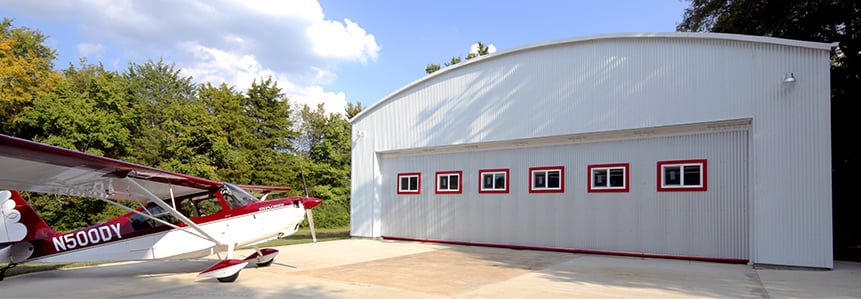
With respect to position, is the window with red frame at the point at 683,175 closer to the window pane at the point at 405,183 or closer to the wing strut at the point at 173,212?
the window pane at the point at 405,183

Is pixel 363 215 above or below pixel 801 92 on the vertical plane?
below

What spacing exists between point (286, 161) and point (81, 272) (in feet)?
72.9

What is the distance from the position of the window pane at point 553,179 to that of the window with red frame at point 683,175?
2.61 metres

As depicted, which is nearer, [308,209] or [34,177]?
[34,177]

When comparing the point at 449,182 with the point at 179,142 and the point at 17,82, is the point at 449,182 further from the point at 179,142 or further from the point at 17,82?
the point at 17,82

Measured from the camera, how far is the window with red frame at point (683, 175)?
36.3 feet

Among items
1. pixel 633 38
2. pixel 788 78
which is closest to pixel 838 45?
pixel 788 78

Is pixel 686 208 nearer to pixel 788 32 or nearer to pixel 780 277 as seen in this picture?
pixel 780 277

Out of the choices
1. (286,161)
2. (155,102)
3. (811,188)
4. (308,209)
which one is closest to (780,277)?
(811,188)

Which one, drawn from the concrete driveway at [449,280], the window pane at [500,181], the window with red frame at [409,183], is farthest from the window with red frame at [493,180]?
the concrete driveway at [449,280]

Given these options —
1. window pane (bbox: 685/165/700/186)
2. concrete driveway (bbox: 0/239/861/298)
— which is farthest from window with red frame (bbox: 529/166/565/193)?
window pane (bbox: 685/165/700/186)

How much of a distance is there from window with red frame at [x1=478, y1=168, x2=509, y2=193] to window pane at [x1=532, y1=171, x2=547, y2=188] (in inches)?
34.3

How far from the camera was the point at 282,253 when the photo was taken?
41.7 ft

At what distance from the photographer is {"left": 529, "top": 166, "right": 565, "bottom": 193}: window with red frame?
13.2 meters
